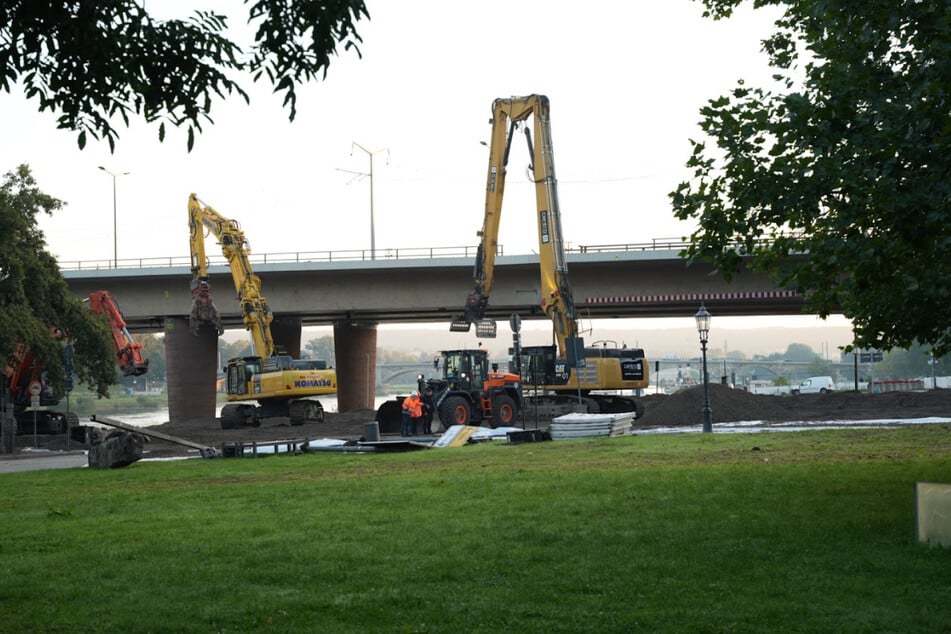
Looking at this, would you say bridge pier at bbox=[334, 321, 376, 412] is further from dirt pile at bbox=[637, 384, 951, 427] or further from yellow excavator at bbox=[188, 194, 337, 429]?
dirt pile at bbox=[637, 384, 951, 427]

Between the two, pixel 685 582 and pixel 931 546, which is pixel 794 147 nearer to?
pixel 931 546

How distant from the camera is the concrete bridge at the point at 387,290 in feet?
184

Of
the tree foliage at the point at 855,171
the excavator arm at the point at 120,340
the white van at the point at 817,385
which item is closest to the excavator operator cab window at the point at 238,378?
the excavator arm at the point at 120,340

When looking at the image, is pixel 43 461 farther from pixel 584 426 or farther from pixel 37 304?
pixel 584 426

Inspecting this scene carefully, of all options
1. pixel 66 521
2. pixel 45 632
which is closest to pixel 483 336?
pixel 66 521

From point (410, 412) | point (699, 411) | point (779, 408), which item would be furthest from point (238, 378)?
point (779, 408)

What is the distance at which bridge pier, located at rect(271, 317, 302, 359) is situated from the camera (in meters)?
66.1

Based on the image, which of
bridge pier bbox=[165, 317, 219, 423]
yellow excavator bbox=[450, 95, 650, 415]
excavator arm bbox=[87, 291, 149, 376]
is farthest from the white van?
excavator arm bbox=[87, 291, 149, 376]

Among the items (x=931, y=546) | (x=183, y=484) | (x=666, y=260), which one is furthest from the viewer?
(x=666, y=260)

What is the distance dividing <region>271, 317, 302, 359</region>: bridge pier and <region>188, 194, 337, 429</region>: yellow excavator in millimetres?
17923

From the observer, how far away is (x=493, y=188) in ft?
140

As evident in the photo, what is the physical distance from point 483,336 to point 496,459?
57.7 ft

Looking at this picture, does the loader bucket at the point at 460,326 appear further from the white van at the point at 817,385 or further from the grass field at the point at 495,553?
the white van at the point at 817,385

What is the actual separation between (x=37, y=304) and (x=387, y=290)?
2370cm
